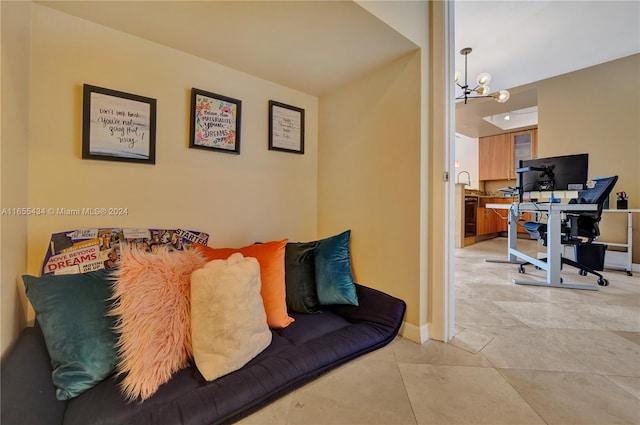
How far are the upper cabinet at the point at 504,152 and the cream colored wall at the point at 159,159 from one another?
560cm

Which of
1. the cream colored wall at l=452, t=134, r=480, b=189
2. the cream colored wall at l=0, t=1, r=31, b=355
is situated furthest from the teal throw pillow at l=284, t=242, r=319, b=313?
the cream colored wall at l=452, t=134, r=480, b=189

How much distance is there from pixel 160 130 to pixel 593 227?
4179 millimetres

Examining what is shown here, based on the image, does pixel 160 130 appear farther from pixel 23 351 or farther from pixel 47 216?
pixel 23 351

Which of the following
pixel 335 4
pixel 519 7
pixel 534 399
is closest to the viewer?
pixel 534 399

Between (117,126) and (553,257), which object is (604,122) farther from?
(117,126)

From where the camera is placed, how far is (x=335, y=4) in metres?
1.19

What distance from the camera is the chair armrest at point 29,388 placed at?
67cm

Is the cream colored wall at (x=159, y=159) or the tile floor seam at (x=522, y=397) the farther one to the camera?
the cream colored wall at (x=159, y=159)

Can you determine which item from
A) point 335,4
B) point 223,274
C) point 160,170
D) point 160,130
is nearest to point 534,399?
point 223,274

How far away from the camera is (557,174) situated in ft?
10.2

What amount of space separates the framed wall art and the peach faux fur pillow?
657 millimetres

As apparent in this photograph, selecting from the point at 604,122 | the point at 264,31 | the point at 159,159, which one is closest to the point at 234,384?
the point at 159,159

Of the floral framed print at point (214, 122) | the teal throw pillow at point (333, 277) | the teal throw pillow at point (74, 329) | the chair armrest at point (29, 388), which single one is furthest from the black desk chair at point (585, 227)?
the chair armrest at point (29, 388)

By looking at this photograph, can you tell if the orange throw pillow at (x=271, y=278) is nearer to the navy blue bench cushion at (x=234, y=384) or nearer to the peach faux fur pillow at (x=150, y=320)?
the navy blue bench cushion at (x=234, y=384)
